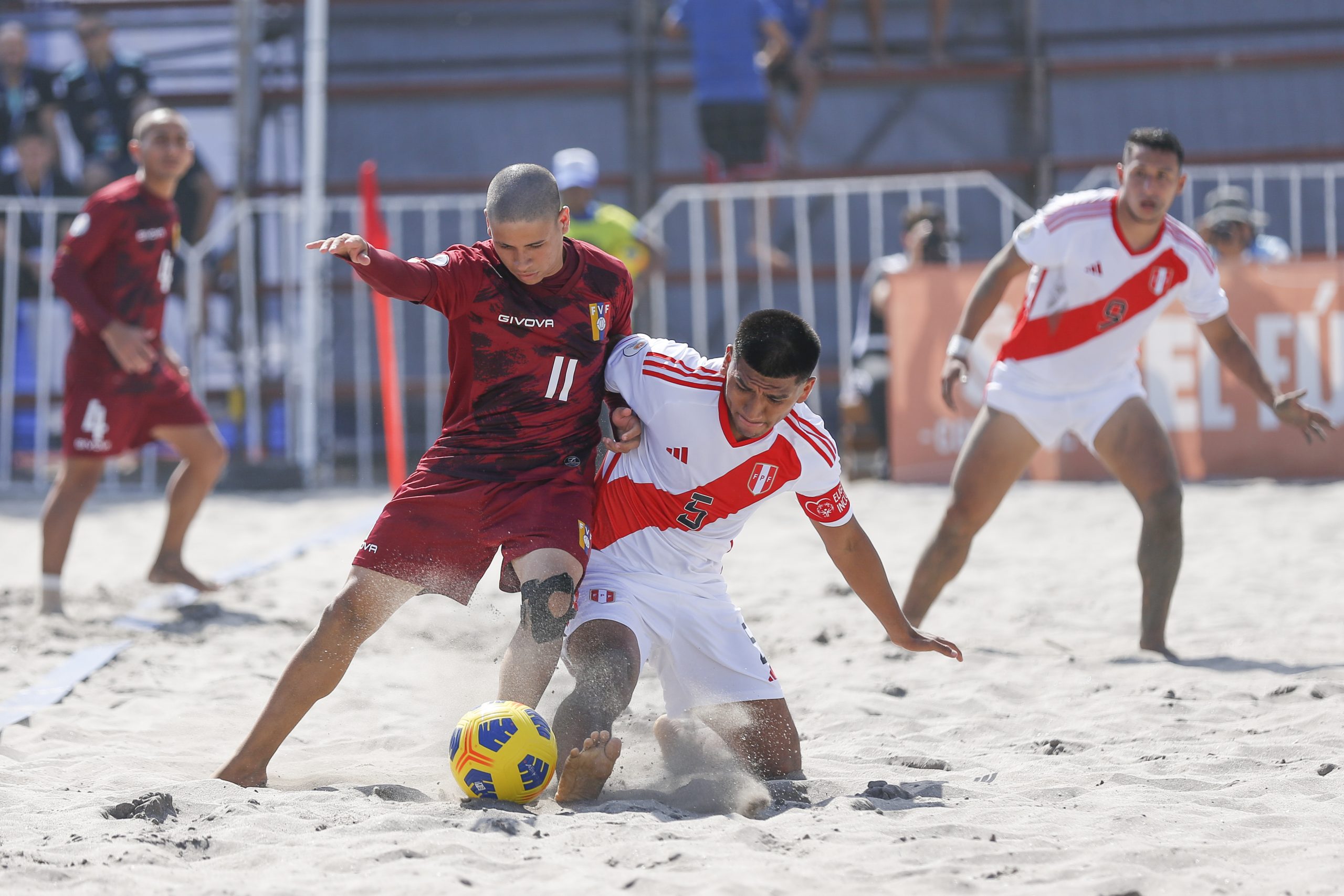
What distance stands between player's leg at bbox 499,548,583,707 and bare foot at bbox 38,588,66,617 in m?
3.10

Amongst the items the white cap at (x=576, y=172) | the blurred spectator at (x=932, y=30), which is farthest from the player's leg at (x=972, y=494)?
the blurred spectator at (x=932, y=30)

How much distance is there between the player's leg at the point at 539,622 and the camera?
11.4ft

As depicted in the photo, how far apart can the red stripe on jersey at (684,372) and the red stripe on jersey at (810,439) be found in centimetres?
22

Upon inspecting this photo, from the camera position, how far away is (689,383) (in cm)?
371

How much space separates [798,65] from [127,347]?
22.7ft

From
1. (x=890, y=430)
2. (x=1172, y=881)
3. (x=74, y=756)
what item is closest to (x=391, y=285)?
(x=74, y=756)

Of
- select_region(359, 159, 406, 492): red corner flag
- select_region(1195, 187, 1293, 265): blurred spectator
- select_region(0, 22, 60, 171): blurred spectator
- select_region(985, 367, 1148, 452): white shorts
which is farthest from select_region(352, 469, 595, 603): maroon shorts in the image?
select_region(0, 22, 60, 171): blurred spectator

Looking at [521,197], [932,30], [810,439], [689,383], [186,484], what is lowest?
[186,484]

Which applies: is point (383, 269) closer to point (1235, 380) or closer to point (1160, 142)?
point (1160, 142)

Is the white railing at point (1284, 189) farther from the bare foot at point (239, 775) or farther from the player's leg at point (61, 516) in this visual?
the bare foot at point (239, 775)

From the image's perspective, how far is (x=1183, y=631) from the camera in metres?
5.48

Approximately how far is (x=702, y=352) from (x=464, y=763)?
7.95 m

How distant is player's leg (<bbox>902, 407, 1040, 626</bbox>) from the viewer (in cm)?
514

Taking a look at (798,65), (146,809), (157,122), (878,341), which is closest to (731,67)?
(798,65)
